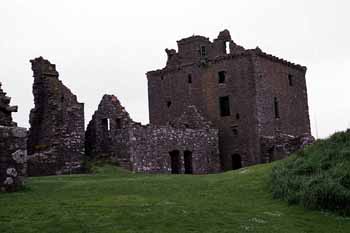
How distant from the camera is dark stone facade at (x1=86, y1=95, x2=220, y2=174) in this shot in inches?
1668

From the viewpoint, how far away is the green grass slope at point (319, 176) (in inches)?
782

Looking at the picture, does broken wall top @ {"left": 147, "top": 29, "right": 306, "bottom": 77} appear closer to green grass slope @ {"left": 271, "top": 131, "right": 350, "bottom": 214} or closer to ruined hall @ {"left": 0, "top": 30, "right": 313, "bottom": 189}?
ruined hall @ {"left": 0, "top": 30, "right": 313, "bottom": 189}

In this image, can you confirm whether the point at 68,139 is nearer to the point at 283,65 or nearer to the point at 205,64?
the point at 205,64

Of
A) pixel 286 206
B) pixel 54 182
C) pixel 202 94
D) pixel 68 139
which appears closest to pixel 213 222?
pixel 286 206

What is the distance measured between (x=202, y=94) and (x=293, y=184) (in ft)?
114

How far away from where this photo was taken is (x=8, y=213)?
16.8 m

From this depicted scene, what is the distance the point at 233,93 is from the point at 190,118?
15.1 ft

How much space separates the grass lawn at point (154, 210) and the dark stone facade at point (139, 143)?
59.8ft

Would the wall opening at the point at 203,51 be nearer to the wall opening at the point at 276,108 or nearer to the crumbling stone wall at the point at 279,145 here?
the wall opening at the point at 276,108

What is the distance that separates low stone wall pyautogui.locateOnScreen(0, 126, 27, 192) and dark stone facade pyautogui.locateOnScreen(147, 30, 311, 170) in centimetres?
3184

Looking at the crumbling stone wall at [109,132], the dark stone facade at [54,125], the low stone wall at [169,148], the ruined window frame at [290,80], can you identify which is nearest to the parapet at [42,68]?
the dark stone facade at [54,125]

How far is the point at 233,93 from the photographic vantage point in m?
53.9

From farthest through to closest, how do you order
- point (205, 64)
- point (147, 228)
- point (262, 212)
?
point (205, 64)
point (262, 212)
point (147, 228)

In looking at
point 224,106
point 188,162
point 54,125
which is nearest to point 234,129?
point 224,106
